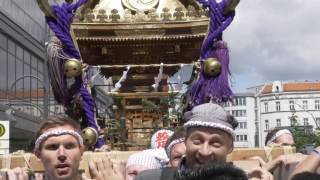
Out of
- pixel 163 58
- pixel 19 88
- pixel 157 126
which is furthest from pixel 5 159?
pixel 19 88

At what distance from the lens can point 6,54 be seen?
3847cm

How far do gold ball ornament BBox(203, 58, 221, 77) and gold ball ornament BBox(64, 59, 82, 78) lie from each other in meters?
1.13

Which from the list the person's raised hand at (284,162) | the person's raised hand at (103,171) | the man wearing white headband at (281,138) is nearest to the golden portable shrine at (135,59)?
the man wearing white headband at (281,138)

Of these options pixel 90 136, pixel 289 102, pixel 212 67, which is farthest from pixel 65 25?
pixel 289 102

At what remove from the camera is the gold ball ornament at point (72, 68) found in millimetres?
6758

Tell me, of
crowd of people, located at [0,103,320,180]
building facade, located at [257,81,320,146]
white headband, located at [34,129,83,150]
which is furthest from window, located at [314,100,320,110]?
white headband, located at [34,129,83,150]

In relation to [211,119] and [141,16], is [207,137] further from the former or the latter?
[141,16]

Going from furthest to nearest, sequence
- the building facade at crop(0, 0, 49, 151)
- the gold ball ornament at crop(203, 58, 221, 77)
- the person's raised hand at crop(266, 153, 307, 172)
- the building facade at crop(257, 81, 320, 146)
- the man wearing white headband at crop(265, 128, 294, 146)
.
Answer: the building facade at crop(257, 81, 320, 146), the building facade at crop(0, 0, 49, 151), the gold ball ornament at crop(203, 58, 221, 77), the man wearing white headband at crop(265, 128, 294, 146), the person's raised hand at crop(266, 153, 307, 172)

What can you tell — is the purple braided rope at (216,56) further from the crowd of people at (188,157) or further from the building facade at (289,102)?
the building facade at (289,102)

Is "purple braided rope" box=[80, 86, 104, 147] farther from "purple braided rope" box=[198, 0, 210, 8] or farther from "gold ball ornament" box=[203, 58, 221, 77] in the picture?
"purple braided rope" box=[198, 0, 210, 8]

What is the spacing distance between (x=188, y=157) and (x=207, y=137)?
0.39 feet

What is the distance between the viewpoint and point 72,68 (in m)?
Answer: 6.76

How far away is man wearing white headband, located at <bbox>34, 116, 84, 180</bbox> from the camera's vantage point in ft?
11.3

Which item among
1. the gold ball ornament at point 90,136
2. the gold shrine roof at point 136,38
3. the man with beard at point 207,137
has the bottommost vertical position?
the man with beard at point 207,137
